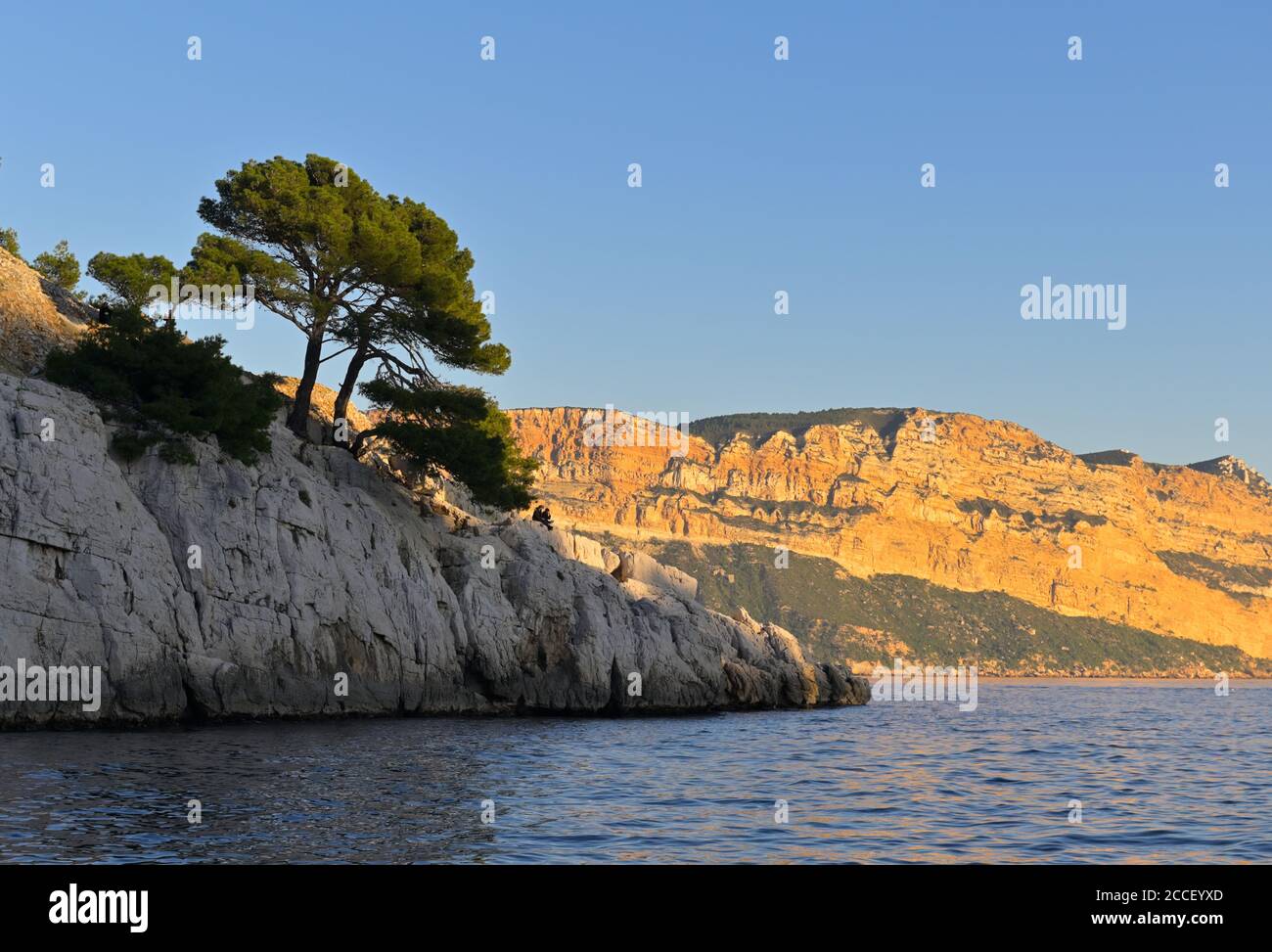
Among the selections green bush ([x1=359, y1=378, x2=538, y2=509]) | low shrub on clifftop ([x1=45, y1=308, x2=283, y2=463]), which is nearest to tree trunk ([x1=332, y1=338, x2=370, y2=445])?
green bush ([x1=359, y1=378, x2=538, y2=509])

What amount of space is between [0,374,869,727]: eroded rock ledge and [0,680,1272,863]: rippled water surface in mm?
2606

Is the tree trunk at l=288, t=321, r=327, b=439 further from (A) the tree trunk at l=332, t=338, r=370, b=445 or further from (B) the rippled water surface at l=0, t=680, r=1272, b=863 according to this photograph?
(B) the rippled water surface at l=0, t=680, r=1272, b=863

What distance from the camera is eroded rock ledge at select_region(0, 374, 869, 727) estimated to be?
37.3 m

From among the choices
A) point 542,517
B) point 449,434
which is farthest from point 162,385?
point 542,517

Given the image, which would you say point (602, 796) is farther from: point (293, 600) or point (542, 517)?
point (542, 517)

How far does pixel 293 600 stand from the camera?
44.6 meters

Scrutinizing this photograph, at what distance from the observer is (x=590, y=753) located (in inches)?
1419

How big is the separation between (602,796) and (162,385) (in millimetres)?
26162

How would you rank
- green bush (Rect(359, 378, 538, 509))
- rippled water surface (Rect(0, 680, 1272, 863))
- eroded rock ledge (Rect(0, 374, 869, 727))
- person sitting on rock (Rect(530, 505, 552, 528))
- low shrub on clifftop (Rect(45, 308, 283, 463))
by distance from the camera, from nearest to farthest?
rippled water surface (Rect(0, 680, 1272, 863)), eroded rock ledge (Rect(0, 374, 869, 727)), low shrub on clifftop (Rect(45, 308, 283, 463)), green bush (Rect(359, 378, 538, 509)), person sitting on rock (Rect(530, 505, 552, 528))

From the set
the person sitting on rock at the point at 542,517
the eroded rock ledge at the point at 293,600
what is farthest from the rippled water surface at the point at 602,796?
the person sitting on rock at the point at 542,517

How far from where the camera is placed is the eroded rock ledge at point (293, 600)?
37312mm

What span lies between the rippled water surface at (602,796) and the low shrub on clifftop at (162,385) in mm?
10294

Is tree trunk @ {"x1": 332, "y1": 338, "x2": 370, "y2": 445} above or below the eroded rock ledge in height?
above

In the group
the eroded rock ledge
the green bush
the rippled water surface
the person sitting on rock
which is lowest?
the rippled water surface
